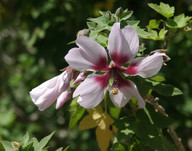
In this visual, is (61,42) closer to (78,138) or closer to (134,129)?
(78,138)

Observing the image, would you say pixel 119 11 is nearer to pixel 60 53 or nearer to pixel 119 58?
pixel 119 58

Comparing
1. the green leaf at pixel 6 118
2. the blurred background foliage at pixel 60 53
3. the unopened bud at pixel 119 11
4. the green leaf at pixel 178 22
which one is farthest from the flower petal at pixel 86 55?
the green leaf at pixel 6 118

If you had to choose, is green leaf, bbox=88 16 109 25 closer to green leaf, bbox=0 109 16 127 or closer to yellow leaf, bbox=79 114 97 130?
yellow leaf, bbox=79 114 97 130

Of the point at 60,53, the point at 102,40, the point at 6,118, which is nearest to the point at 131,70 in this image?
the point at 102,40

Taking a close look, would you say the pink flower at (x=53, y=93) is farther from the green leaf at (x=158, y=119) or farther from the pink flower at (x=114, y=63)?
the green leaf at (x=158, y=119)

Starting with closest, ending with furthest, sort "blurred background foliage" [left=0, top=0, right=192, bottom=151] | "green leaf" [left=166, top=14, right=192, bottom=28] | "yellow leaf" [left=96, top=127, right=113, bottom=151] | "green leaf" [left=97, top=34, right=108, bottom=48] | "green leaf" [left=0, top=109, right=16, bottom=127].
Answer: "green leaf" [left=97, top=34, right=108, bottom=48]
"green leaf" [left=166, top=14, right=192, bottom=28]
"yellow leaf" [left=96, top=127, right=113, bottom=151]
"blurred background foliage" [left=0, top=0, right=192, bottom=151]
"green leaf" [left=0, top=109, right=16, bottom=127]

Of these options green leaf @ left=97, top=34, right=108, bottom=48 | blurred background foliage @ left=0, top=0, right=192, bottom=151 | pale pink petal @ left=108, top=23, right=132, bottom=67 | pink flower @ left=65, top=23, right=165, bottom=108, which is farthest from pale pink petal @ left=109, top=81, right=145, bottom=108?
blurred background foliage @ left=0, top=0, right=192, bottom=151
